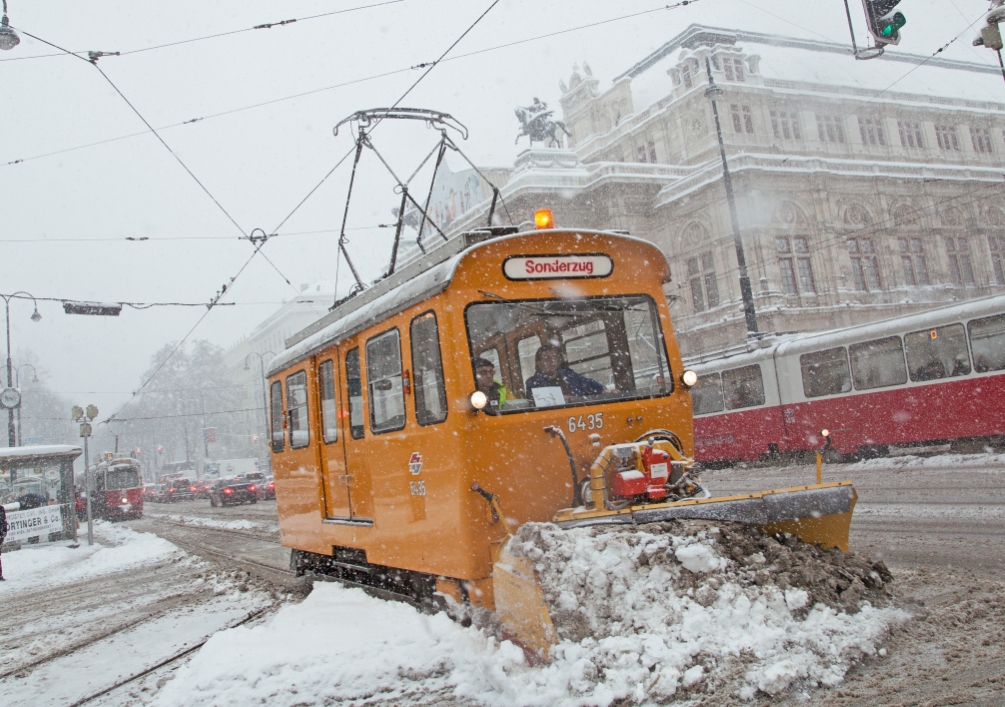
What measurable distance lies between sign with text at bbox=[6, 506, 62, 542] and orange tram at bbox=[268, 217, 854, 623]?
1693cm

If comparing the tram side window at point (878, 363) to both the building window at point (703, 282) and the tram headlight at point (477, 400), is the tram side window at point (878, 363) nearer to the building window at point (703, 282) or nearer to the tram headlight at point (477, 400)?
the tram headlight at point (477, 400)

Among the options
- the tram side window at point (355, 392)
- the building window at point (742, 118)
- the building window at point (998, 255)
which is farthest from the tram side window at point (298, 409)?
the building window at point (998, 255)

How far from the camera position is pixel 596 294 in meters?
6.07

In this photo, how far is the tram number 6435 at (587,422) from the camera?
18.9 feet

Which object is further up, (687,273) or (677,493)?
(687,273)

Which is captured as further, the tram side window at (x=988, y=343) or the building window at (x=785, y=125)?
the building window at (x=785, y=125)

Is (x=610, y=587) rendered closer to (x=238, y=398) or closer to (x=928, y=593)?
(x=928, y=593)

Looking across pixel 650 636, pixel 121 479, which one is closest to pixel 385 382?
pixel 650 636

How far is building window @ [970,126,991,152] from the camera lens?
56344 millimetres

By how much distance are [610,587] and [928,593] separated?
2394 millimetres

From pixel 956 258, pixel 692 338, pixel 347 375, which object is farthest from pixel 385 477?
pixel 956 258

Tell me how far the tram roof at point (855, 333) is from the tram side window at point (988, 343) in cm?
16

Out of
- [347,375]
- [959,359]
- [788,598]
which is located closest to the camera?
[788,598]

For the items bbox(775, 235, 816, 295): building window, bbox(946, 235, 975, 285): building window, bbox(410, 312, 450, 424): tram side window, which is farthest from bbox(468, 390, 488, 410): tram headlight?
bbox(946, 235, 975, 285): building window
